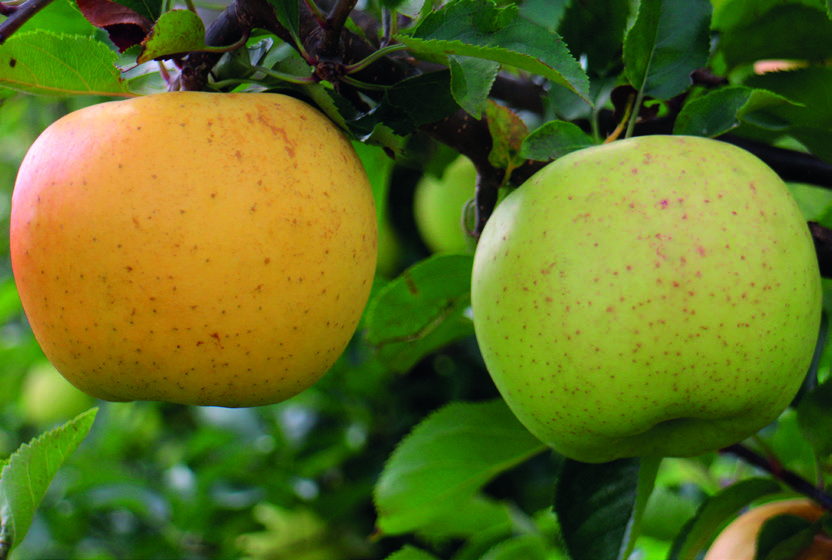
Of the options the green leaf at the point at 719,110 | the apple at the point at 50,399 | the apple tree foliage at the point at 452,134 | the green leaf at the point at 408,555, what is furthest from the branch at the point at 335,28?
the apple at the point at 50,399

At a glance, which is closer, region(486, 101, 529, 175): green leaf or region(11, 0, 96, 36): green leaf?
region(486, 101, 529, 175): green leaf

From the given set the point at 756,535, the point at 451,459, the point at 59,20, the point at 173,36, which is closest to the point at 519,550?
the point at 451,459

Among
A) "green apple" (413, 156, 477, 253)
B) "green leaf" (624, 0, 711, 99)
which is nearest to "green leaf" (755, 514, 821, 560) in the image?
"green leaf" (624, 0, 711, 99)

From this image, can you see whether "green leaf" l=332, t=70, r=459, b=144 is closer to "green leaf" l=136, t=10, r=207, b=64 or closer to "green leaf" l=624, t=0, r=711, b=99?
"green leaf" l=136, t=10, r=207, b=64

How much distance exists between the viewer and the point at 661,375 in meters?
0.57

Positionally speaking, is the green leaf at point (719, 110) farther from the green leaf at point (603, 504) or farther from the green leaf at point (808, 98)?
the green leaf at point (603, 504)

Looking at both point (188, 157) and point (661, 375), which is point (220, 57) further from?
point (661, 375)

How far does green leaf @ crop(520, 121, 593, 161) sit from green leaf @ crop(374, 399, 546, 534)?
382 millimetres

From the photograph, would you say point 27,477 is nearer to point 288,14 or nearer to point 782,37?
point 288,14

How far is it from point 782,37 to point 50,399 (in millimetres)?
1901

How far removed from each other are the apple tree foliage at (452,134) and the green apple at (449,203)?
0.98 ft

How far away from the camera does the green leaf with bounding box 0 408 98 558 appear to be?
2.00ft

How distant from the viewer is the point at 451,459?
932mm

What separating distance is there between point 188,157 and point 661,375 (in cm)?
40
